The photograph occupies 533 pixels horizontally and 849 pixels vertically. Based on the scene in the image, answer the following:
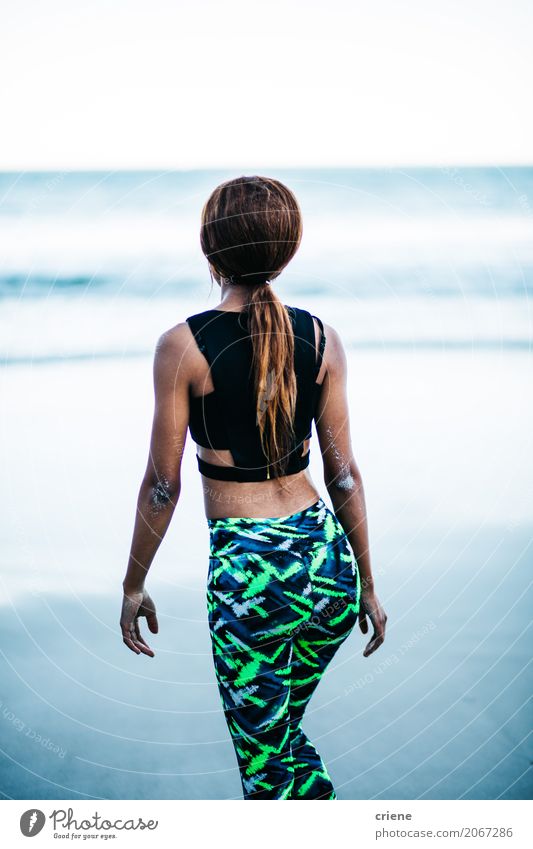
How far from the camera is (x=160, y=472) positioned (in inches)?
56.3

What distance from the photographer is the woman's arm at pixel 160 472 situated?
132 centimetres

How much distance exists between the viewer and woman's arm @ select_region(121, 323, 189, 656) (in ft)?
4.34

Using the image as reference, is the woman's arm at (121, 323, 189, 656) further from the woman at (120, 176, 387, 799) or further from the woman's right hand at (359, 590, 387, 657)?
the woman's right hand at (359, 590, 387, 657)

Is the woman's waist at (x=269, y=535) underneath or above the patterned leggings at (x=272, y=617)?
above

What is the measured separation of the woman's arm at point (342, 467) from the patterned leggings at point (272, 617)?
0.12 metres

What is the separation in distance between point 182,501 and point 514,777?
5.11 ft

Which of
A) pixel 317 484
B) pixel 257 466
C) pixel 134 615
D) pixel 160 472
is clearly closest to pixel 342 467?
pixel 257 466

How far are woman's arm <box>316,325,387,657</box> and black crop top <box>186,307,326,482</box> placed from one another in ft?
0.19

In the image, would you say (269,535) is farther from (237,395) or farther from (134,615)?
(134,615)

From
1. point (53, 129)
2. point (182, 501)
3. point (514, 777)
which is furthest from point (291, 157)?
point (514, 777)

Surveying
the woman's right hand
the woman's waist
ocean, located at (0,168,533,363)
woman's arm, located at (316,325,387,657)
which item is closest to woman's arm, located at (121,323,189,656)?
the woman's waist

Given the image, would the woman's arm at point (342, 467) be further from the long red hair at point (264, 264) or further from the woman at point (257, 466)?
the long red hair at point (264, 264)

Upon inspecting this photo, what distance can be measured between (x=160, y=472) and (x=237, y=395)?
21cm

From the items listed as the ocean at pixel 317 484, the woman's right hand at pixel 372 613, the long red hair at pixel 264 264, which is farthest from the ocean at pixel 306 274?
the long red hair at pixel 264 264
